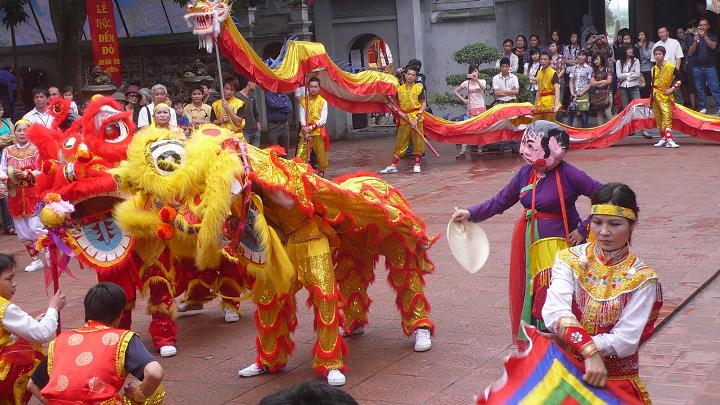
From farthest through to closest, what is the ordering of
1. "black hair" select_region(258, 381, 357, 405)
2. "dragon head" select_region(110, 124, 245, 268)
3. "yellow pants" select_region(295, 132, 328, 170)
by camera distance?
1. "yellow pants" select_region(295, 132, 328, 170)
2. "dragon head" select_region(110, 124, 245, 268)
3. "black hair" select_region(258, 381, 357, 405)

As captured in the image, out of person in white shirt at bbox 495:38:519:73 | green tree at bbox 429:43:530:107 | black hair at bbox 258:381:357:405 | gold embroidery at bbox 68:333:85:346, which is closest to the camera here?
black hair at bbox 258:381:357:405

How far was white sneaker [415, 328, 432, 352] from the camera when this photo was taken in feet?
21.5

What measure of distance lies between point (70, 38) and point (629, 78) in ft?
33.0

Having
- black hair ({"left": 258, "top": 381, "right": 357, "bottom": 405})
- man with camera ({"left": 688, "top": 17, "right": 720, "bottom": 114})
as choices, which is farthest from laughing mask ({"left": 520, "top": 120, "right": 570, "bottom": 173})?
man with camera ({"left": 688, "top": 17, "right": 720, "bottom": 114})

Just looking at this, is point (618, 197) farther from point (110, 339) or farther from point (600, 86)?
point (600, 86)

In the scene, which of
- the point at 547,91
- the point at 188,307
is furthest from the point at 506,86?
the point at 188,307

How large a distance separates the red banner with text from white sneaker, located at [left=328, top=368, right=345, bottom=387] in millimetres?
13568

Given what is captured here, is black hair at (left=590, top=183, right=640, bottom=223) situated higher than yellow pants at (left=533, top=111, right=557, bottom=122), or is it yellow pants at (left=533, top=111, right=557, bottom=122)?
black hair at (left=590, top=183, right=640, bottom=223)

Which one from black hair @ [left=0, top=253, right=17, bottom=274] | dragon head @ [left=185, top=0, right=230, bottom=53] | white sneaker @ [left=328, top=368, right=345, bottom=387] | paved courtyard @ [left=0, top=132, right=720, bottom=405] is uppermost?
dragon head @ [left=185, top=0, right=230, bottom=53]

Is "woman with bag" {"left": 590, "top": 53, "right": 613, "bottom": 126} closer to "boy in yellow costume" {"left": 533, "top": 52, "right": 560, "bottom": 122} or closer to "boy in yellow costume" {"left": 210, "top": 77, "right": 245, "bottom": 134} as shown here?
"boy in yellow costume" {"left": 533, "top": 52, "right": 560, "bottom": 122}

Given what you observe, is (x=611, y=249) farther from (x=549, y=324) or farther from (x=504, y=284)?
(x=504, y=284)

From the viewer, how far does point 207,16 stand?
31.9 feet

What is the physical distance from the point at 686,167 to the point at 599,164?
4.71ft

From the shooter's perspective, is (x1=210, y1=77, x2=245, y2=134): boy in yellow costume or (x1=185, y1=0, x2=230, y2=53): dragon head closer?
(x1=185, y1=0, x2=230, y2=53): dragon head
